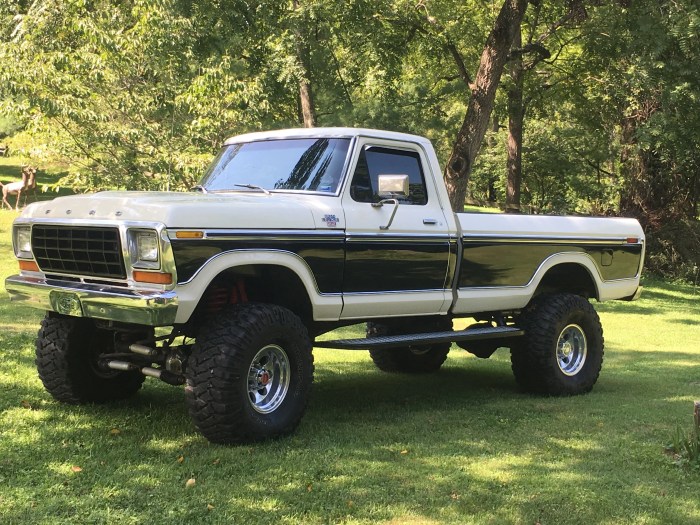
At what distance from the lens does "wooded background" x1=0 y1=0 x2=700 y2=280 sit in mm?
12430

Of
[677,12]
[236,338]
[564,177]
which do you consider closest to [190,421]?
[236,338]

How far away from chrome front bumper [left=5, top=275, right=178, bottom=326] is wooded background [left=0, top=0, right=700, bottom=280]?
21.2 feet

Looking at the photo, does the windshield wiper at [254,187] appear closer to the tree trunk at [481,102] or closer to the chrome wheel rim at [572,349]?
the chrome wheel rim at [572,349]

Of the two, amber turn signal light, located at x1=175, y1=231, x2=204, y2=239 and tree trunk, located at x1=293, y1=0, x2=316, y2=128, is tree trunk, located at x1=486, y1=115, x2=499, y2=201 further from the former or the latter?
amber turn signal light, located at x1=175, y1=231, x2=204, y2=239

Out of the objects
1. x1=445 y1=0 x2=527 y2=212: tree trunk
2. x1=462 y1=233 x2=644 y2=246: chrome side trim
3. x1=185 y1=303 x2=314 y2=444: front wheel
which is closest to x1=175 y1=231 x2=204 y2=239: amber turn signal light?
x1=185 y1=303 x2=314 y2=444: front wheel

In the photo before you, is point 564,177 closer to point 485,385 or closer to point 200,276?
point 485,385

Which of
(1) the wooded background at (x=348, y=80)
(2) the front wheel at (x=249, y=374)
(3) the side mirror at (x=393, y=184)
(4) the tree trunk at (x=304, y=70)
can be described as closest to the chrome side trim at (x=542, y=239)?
(3) the side mirror at (x=393, y=184)

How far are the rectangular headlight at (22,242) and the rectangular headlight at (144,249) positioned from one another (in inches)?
47.1

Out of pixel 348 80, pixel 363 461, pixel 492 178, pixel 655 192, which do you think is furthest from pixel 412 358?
pixel 492 178

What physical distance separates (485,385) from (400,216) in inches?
108

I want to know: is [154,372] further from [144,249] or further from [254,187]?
[254,187]

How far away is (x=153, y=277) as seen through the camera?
4.98 metres

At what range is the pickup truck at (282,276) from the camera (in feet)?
16.7

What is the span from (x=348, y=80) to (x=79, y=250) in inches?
620
